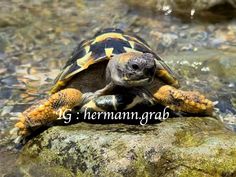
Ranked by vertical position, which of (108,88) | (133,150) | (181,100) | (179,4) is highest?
(179,4)

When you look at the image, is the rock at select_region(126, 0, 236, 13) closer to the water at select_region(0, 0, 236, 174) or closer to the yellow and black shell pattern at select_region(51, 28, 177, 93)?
the water at select_region(0, 0, 236, 174)

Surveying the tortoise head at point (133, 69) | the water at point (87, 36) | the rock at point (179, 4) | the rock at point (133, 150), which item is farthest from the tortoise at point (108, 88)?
the rock at point (179, 4)

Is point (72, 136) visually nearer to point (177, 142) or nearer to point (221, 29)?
point (177, 142)

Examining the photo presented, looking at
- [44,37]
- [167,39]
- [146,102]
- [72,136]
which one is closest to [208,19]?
[167,39]

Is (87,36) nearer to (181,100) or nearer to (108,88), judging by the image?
(108,88)

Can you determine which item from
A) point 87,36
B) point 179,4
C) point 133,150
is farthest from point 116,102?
point 179,4

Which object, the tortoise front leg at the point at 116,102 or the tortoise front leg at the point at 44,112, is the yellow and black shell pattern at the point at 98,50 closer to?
the tortoise front leg at the point at 44,112
